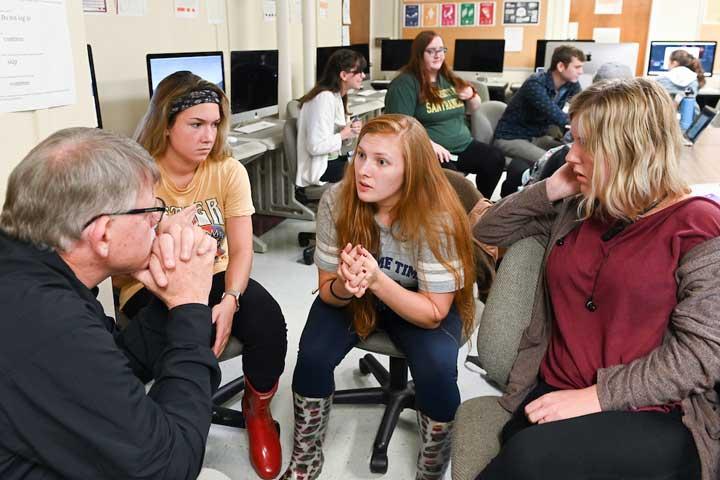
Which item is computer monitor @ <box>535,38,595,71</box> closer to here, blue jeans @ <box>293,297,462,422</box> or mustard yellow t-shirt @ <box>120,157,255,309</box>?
mustard yellow t-shirt @ <box>120,157,255,309</box>

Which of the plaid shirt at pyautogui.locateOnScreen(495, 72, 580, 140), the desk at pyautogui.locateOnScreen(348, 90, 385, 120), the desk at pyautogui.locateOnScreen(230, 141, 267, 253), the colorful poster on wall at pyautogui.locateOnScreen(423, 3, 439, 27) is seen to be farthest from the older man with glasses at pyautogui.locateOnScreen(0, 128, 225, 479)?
the colorful poster on wall at pyautogui.locateOnScreen(423, 3, 439, 27)

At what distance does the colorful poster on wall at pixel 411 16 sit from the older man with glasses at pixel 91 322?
21.1 ft

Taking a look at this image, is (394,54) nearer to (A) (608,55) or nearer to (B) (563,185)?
(A) (608,55)

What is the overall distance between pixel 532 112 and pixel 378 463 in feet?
8.54

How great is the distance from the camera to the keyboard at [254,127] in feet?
12.1

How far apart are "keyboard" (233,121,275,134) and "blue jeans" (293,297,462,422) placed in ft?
7.09

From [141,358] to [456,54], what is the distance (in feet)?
18.9

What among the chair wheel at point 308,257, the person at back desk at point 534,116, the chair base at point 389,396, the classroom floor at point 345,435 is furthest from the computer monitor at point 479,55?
the chair base at point 389,396

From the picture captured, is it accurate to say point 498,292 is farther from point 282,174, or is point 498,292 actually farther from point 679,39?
point 679,39

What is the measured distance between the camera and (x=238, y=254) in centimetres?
186

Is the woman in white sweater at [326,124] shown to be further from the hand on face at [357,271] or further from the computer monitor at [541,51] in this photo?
the computer monitor at [541,51]

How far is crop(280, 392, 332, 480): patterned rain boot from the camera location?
66.4 inches

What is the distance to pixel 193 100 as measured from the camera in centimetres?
187

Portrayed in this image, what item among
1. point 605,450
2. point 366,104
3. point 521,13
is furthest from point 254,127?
point 521,13
